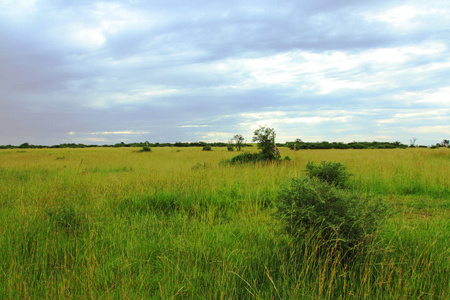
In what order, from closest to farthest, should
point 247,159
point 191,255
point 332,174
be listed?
point 191,255, point 332,174, point 247,159

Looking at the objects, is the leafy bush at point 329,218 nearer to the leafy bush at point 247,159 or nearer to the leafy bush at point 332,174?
the leafy bush at point 332,174

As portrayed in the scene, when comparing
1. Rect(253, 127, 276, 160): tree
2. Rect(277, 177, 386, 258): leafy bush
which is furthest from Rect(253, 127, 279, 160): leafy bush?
Rect(277, 177, 386, 258): leafy bush

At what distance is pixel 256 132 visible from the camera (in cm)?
1410

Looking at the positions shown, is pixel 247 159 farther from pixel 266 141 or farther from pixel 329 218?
pixel 329 218

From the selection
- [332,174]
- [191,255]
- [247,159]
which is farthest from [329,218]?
[247,159]

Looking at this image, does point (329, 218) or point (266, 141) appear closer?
point (329, 218)

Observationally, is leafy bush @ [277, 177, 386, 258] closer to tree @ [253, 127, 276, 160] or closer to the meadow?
the meadow

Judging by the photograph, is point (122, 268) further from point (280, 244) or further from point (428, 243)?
point (428, 243)

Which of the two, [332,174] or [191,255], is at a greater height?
[332,174]

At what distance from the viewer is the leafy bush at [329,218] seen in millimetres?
3180

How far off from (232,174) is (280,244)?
578cm

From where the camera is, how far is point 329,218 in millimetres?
3352

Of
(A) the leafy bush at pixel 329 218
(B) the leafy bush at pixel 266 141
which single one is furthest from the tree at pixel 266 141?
(A) the leafy bush at pixel 329 218

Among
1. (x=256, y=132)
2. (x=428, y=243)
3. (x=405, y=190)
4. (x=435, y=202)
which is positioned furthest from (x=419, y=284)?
(x=256, y=132)
